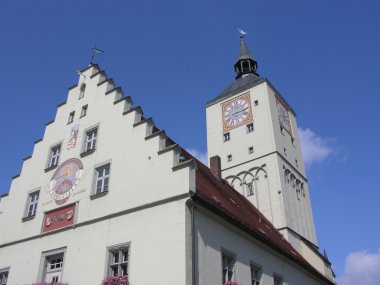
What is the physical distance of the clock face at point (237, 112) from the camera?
36.3m

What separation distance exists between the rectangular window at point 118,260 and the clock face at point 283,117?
23.2 m

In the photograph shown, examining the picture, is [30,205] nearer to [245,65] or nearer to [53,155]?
[53,155]

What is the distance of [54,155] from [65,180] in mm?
2447

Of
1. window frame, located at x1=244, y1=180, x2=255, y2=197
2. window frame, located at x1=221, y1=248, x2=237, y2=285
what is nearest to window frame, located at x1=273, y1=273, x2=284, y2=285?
window frame, located at x1=221, y1=248, x2=237, y2=285

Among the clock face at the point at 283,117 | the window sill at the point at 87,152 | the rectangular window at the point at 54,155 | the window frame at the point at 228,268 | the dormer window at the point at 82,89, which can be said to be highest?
the clock face at the point at 283,117

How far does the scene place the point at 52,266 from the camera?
59.4ft

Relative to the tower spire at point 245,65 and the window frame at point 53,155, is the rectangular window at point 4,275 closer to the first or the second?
the window frame at point 53,155

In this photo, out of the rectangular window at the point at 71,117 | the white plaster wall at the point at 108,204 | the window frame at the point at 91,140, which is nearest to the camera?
the white plaster wall at the point at 108,204

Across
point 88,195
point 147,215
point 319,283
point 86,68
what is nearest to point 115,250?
point 147,215

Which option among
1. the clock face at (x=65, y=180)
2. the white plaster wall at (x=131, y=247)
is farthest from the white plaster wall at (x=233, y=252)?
the clock face at (x=65, y=180)

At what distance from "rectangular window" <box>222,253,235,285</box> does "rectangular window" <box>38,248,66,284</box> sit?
6.35 metres

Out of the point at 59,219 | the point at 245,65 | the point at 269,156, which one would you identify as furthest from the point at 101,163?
the point at 245,65

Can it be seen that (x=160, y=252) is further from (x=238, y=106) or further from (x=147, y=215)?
(x=238, y=106)

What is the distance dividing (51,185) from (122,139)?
4.33m
